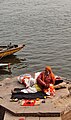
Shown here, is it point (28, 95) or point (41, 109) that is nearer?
point (41, 109)

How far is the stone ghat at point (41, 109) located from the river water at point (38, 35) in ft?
25.2

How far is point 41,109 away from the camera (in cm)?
1022

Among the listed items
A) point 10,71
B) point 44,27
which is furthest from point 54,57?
point 44,27

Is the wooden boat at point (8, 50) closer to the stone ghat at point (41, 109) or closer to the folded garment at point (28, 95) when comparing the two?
the stone ghat at point (41, 109)

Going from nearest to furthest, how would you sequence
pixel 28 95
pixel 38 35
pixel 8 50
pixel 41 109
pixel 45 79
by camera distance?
pixel 41 109, pixel 28 95, pixel 45 79, pixel 8 50, pixel 38 35

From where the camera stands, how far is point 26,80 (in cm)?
1219

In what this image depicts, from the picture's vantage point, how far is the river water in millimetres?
20844

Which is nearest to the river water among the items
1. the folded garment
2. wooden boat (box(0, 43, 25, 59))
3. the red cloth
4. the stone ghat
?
wooden boat (box(0, 43, 25, 59))

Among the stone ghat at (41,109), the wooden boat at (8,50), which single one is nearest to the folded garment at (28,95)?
the stone ghat at (41,109)

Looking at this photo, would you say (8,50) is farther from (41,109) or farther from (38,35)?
(41,109)

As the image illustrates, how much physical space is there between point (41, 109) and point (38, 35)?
17926 millimetres

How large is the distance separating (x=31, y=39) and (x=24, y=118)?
17204 mm

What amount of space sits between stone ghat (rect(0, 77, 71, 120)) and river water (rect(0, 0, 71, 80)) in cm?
767

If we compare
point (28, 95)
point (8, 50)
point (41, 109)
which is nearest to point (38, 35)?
point (8, 50)
